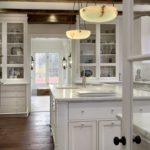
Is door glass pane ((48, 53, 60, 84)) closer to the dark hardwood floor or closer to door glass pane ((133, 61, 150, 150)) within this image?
the dark hardwood floor

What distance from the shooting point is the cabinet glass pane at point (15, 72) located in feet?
22.6

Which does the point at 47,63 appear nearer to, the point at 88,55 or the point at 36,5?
the point at 88,55

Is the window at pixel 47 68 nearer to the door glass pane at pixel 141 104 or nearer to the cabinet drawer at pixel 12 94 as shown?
the cabinet drawer at pixel 12 94

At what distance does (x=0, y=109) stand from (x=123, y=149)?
18.8ft

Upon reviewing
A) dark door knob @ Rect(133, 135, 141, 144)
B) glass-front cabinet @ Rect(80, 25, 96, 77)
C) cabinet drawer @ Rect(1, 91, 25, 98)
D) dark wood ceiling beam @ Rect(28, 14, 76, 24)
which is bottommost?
cabinet drawer @ Rect(1, 91, 25, 98)

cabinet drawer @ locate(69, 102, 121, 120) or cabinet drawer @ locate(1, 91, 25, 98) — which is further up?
cabinet drawer @ locate(69, 102, 121, 120)

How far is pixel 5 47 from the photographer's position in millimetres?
6750

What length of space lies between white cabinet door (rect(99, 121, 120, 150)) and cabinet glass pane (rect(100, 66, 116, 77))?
423 cm

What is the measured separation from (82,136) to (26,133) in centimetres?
230

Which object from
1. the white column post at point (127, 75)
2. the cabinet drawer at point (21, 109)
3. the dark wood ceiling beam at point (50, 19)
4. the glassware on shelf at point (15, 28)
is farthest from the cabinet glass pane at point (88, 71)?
the white column post at point (127, 75)

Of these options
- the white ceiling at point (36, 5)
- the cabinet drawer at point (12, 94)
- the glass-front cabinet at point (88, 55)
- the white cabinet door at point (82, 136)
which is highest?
the white ceiling at point (36, 5)

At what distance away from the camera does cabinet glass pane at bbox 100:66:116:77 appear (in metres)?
7.16

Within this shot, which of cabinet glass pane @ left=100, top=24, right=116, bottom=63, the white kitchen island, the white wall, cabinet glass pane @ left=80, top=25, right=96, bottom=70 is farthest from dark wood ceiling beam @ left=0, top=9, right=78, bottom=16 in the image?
the white kitchen island

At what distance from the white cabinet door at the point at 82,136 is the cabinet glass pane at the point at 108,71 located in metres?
4.31
